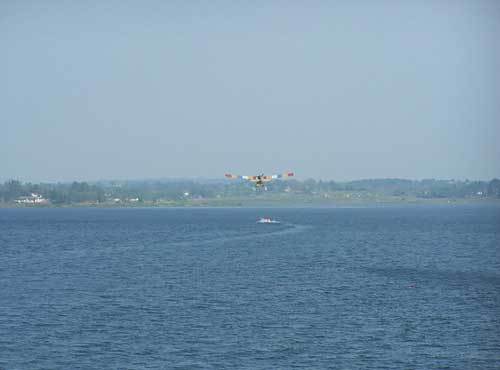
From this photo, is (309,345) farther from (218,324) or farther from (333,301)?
(333,301)

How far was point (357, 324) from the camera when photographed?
65438 millimetres

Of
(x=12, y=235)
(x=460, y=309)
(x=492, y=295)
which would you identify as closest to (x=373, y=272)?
(x=492, y=295)

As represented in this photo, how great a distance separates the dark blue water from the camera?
5538 centimetres

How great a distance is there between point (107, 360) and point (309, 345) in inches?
571

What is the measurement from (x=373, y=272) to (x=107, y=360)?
54189 millimetres

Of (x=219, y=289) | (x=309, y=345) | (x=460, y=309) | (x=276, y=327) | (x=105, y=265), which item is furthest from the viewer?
(x=105, y=265)

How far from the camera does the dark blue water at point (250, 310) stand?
55375 mm

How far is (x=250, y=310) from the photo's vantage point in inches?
2827

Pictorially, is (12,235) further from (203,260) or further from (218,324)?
(218,324)

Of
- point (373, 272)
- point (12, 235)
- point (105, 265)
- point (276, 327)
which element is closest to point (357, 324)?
point (276, 327)

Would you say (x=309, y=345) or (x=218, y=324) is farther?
(x=218, y=324)

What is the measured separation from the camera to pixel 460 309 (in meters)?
71.9

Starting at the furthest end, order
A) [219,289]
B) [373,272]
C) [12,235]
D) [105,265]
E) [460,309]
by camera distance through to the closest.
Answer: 1. [12,235]
2. [105,265]
3. [373,272]
4. [219,289]
5. [460,309]

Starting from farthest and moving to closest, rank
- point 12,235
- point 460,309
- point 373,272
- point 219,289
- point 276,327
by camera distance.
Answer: point 12,235
point 373,272
point 219,289
point 460,309
point 276,327
